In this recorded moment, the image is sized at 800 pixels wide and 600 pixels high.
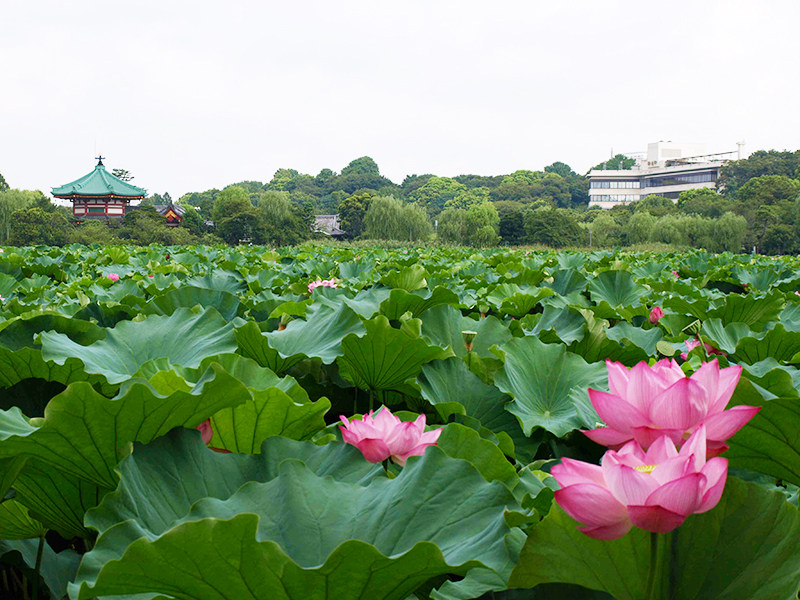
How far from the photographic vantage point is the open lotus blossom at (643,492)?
0.39 metres

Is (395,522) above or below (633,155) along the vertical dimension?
below

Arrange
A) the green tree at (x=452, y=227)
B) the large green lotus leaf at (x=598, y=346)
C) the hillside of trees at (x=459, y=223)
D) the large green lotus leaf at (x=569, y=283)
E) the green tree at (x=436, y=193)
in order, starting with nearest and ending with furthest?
1. the large green lotus leaf at (x=598, y=346)
2. the large green lotus leaf at (x=569, y=283)
3. the hillside of trees at (x=459, y=223)
4. the green tree at (x=452, y=227)
5. the green tree at (x=436, y=193)

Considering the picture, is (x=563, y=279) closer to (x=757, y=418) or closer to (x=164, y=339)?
(x=164, y=339)

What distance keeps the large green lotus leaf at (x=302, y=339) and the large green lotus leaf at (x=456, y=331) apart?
0.18 m

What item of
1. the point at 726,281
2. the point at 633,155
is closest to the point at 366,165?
the point at 633,155

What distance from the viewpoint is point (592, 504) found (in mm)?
412

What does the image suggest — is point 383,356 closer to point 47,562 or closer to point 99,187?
point 47,562

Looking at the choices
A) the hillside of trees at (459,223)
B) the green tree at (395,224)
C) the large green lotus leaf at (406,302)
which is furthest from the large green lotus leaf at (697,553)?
the green tree at (395,224)

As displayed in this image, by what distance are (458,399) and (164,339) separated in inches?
22.2

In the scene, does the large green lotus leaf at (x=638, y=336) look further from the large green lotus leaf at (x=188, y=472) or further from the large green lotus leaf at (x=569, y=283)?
the large green lotus leaf at (x=569, y=283)

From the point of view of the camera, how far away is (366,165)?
78.5 metres

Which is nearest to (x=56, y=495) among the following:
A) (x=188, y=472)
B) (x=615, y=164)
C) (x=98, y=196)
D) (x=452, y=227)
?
(x=188, y=472)

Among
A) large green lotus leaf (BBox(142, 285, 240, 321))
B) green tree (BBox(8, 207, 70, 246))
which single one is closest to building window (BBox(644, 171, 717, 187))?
green tree (BBox(8, 207, 70, 246))

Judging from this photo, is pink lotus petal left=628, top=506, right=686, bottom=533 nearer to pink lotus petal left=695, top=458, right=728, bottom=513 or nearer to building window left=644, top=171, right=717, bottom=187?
pink lotus petal left=695, top=458, right=728, bottom=513
